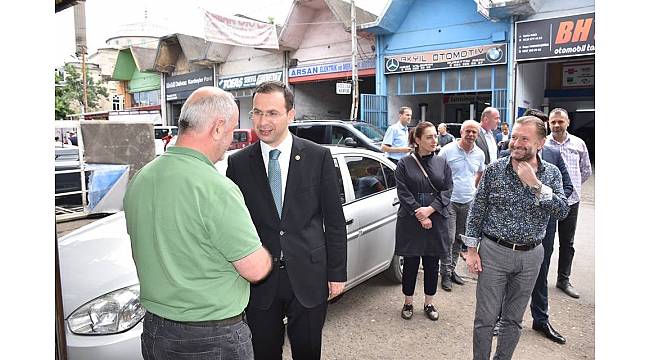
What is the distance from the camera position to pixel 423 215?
4.18 meters

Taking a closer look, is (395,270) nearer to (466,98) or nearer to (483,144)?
(483,144)

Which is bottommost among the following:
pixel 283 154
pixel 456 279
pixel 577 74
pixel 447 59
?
pixel 456 279

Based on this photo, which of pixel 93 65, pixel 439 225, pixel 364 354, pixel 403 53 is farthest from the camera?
pixel 93 65

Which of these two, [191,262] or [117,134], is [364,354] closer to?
[191,262]

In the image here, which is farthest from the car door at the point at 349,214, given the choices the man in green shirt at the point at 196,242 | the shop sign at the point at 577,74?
the shop sign at the point at 577,74

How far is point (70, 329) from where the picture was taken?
2412 mm

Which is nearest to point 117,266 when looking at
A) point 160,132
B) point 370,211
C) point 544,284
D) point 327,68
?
point 370,211

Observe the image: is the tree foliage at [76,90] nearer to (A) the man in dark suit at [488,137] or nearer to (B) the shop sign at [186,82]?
(B) the shop sign at [186,82]

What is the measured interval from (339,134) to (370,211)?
7.57m

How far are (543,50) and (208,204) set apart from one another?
1516 cm

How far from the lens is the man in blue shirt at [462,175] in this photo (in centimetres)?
501
